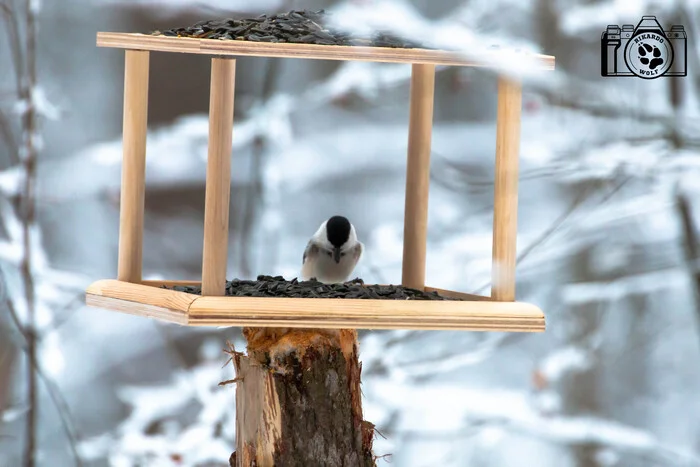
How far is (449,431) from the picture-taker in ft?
10.1

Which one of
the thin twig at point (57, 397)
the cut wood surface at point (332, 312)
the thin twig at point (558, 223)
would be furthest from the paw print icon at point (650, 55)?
the thin twig at point (57, 397)

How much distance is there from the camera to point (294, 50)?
1.43m

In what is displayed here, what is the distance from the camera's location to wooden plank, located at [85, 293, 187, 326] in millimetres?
1407

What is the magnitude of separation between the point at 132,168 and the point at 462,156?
145 centimetres

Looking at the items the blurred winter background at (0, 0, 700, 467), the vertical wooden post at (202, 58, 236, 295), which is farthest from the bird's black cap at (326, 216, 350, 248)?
the blurred winter background at (0, 0, 700, 467)

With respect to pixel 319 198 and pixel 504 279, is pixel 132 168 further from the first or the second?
pixel 319 198

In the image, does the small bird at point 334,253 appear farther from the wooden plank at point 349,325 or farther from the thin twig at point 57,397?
the thin twig at point 57,397

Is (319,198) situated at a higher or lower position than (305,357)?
higher

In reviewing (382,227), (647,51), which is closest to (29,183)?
(382,227)

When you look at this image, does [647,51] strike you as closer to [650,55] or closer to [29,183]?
[650,55]

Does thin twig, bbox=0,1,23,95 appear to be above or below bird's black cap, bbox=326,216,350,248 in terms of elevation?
above

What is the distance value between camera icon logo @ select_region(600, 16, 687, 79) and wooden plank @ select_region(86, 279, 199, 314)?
80.8 inches

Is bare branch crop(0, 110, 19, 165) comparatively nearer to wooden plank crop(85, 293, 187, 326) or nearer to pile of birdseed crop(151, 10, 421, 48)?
wooden plank crop(85, 293, 187, 326)

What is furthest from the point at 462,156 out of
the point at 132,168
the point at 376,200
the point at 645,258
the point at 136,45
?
the point at 136,45
